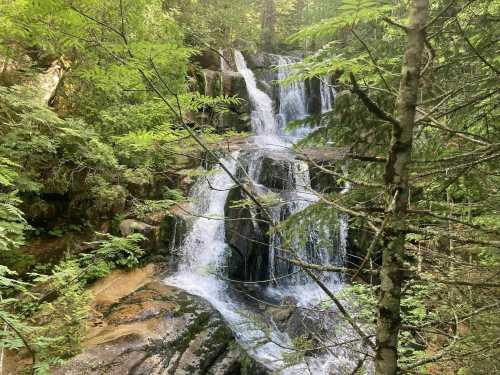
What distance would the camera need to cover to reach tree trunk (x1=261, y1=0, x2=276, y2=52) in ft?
78.5

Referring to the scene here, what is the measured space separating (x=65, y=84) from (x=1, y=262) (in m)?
4.55

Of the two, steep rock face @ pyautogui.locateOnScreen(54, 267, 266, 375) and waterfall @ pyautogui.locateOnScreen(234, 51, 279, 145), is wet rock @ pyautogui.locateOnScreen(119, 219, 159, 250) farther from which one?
waterfall @ pyautogui.locateOnScreen(234, 51, 279, 145)

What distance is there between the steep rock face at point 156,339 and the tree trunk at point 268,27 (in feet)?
67.9

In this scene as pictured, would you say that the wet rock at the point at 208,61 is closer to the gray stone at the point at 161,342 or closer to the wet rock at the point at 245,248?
the wet rock at the point at 245,248

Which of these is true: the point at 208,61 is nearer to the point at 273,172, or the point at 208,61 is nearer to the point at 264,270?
the point at 273,172

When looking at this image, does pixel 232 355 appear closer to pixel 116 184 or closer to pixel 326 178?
pixel 116 184

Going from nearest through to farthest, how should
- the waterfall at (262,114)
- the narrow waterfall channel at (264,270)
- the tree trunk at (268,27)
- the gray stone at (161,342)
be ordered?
the gray stone at (161,342), the narrow waterfall channel at (264,270), the waterfall at (262,114), the tree trunk at (268,27)

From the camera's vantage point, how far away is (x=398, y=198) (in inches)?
66.7

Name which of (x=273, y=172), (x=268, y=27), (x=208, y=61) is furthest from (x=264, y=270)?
(x=268, y=27)

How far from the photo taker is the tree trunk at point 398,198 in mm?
1679

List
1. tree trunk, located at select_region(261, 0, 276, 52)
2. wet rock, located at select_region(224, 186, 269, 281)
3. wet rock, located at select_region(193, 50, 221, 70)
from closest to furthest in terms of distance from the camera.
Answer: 1. wet rock, located at select_region(224, 186, 269, 281)
2. wet rock, located at select_region(193, 50, 221, 70)
3. tree trunk, located at select_region(261, 0, 276, 52)

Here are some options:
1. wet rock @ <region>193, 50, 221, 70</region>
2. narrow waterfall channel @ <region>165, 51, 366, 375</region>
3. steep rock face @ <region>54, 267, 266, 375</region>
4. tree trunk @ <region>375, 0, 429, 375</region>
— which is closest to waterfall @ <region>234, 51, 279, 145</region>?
wet rock @ <region>193, 50, 221, 70</region>

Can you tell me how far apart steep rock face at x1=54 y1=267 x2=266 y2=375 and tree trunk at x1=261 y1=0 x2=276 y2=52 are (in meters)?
20.7

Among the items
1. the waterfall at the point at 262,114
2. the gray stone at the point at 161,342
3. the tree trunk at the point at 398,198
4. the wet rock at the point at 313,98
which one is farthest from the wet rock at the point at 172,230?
the wet rock at the point at 313,98
